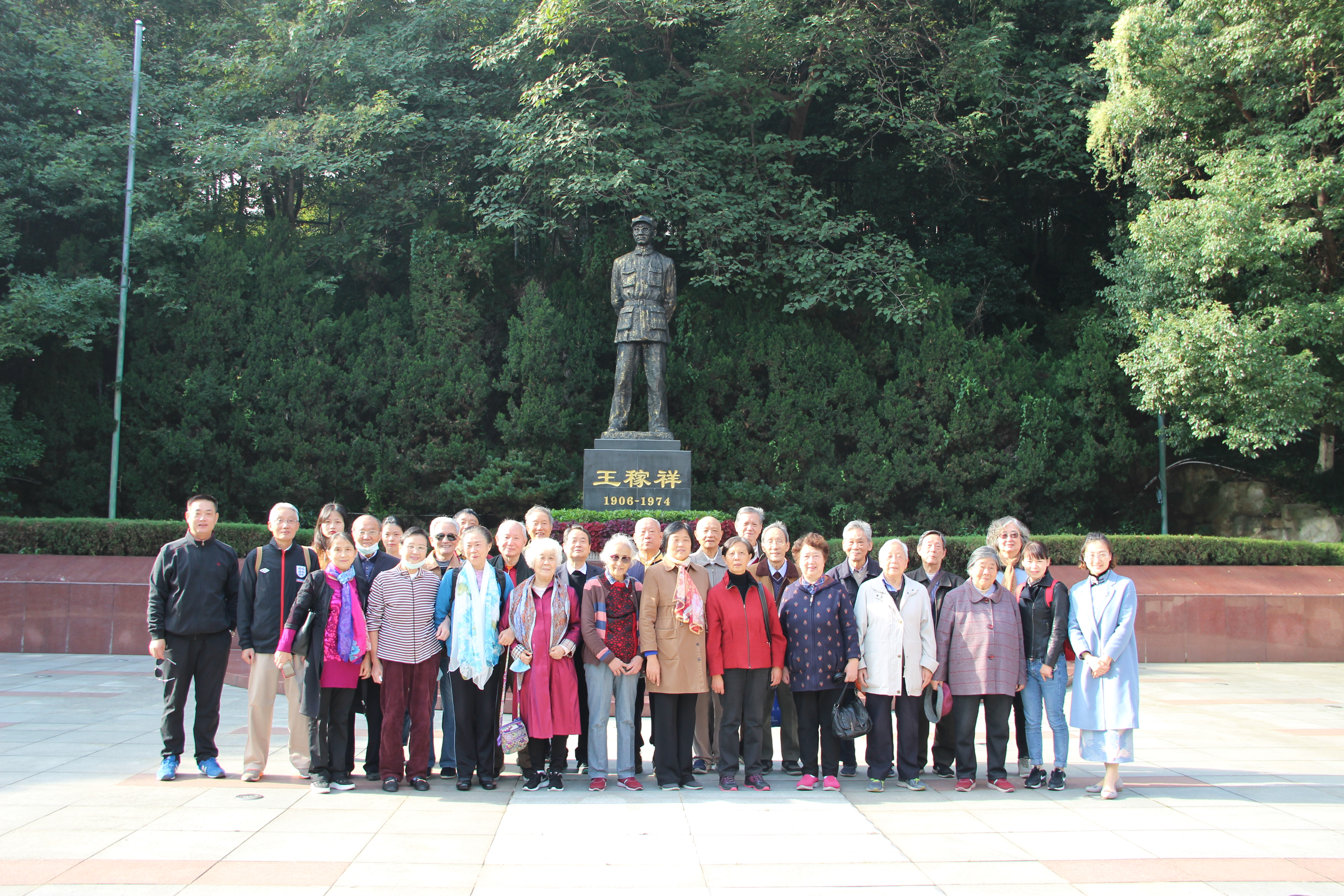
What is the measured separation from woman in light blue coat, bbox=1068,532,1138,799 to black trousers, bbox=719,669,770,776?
5.03 ft

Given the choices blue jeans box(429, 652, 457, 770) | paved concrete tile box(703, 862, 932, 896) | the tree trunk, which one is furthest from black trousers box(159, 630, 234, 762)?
the tree trunk

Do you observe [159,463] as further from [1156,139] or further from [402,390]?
[1156,139]

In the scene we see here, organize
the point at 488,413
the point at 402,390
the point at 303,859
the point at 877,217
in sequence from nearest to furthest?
the point at 303,859
the point at 402,390
the point at 488,413
the point at 877,217

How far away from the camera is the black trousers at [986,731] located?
4.54m

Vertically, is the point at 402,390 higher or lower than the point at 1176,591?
higher

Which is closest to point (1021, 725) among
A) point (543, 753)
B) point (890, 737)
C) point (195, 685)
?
point (890, 737)

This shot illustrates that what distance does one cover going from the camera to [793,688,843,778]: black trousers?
14.8 ft

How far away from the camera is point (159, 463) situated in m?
11.7

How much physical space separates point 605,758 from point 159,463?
31.7 feet

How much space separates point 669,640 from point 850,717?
94 centimetres

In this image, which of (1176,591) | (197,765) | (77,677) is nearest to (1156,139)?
(1176,591)

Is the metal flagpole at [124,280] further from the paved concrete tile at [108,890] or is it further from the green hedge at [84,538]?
the paved concrete tile at [108,890]

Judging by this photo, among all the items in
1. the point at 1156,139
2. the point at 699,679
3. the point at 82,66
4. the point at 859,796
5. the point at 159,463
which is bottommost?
the point at 859,796

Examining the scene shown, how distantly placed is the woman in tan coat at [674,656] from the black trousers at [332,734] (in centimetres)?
145
